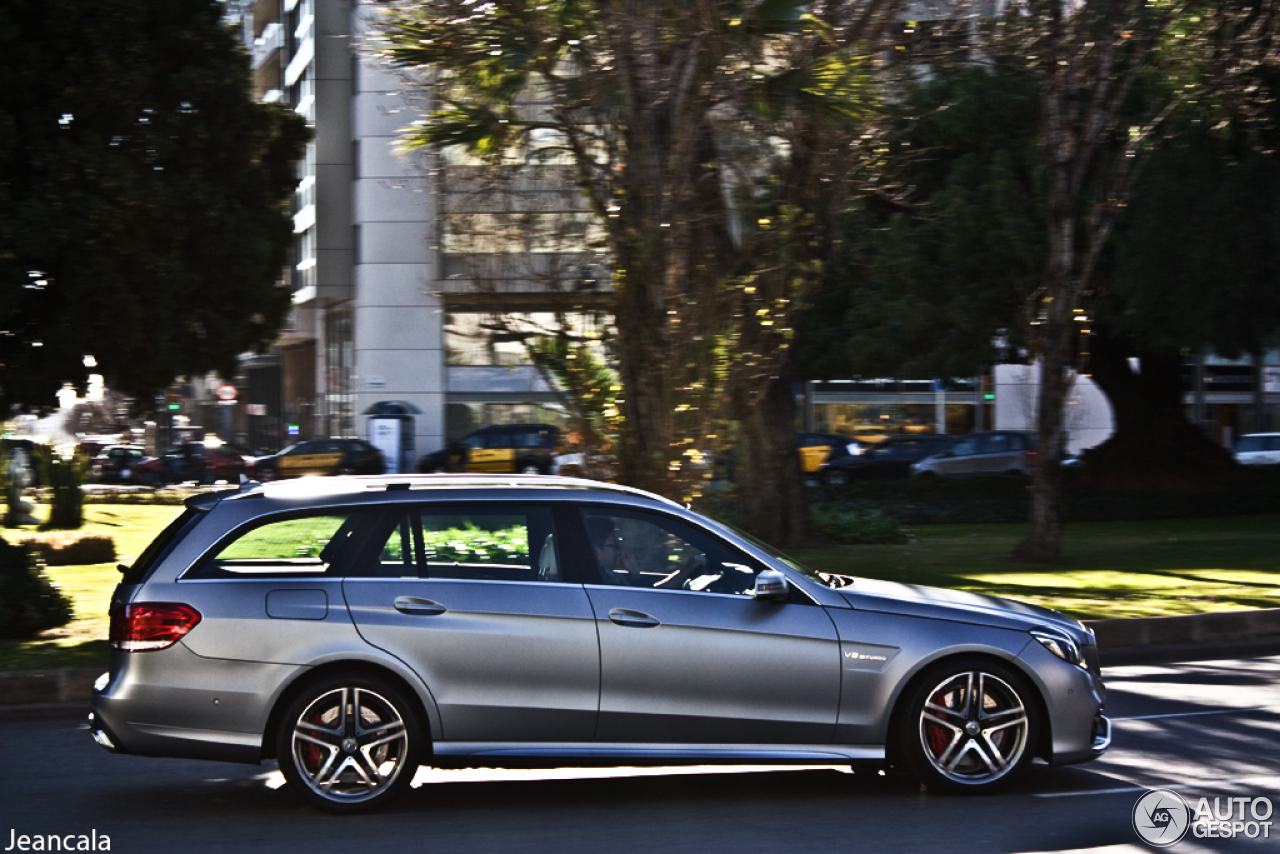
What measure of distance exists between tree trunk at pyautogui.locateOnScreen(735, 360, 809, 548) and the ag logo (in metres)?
12.2

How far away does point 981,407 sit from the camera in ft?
179

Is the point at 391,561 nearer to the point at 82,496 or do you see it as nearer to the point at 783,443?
the point at 783,443

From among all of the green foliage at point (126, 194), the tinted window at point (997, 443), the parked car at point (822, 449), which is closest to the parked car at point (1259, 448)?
the tinted window at point (997, 443)

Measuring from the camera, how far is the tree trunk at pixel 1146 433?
30109mm

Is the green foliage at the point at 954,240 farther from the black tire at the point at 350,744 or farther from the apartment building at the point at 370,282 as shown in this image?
the apartment building at the point at 370,282

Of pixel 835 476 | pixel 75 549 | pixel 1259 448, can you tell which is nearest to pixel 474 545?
pixel 75 549

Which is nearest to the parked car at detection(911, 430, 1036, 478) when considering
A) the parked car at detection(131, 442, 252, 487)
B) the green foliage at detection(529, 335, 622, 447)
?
the parked car at detection(131, 442, 252, 487)

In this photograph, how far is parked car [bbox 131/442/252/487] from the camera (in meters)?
45.1

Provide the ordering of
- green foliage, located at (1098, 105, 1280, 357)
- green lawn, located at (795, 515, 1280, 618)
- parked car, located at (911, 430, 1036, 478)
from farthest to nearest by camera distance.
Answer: parked car, located at (911, 430, 1036, 478) < green foliage, located at (1098, 105, 1280, 357) < green lawn, located at (795, 515, 1280, 618)

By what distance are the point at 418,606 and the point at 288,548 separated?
0.73 meters

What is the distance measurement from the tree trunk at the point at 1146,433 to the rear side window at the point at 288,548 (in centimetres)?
2610

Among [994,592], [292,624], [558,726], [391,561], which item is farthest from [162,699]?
[994,592]

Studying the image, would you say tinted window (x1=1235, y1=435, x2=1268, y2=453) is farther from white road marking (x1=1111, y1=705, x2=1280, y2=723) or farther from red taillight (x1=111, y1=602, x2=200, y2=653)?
red taillight (x1=111, y1=602, x2=200, y2=653)

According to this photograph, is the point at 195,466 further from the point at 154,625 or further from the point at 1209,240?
the point at 154,625
